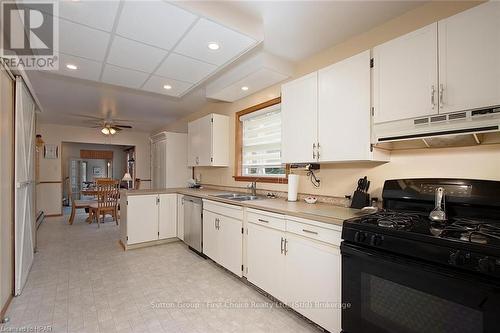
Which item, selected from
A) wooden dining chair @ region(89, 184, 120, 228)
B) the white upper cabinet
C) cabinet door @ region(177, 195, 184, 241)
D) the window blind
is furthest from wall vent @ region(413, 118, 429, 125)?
wooden dining chair @ region(89, 184, 120, 228)

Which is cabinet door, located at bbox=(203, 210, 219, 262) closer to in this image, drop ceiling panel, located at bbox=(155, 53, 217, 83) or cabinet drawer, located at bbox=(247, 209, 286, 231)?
cabinet drawer, located at bbox=(247, 209, 286, 231)

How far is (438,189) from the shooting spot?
1.56 metres

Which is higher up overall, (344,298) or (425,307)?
(425,307)

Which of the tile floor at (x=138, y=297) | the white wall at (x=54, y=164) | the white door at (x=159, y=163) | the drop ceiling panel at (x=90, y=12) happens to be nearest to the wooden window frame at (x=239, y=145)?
the tile floor at (x=138, y=297)

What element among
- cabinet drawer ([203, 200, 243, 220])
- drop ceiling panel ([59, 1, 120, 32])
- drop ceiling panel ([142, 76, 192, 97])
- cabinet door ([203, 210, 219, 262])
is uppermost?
drop ceiling panel ([142, 76, 192, 97])

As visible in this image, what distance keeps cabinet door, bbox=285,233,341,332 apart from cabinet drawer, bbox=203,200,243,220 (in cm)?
73

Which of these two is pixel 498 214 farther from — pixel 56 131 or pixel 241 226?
pixel 56 131

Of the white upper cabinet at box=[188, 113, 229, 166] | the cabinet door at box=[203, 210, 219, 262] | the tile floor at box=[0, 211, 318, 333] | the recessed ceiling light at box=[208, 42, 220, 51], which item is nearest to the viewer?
the tile floor at box=[0, 211, 318, 333]

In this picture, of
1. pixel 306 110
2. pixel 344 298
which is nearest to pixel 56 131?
pixel 306 110

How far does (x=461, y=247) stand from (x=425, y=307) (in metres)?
0.37

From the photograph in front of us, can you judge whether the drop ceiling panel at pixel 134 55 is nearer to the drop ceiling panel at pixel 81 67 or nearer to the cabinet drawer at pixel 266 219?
the drop ceiling panel at pixel 81 67

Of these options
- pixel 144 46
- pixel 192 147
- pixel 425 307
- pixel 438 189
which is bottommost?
pixel 425 307

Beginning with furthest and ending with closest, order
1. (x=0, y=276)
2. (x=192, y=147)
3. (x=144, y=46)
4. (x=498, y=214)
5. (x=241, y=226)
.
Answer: (x=192, y=147) → (x=241, y=226) → (x=144, y=46) → (x=0, y=276) → (x=498, y=214)

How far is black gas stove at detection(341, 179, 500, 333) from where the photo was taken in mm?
1067
